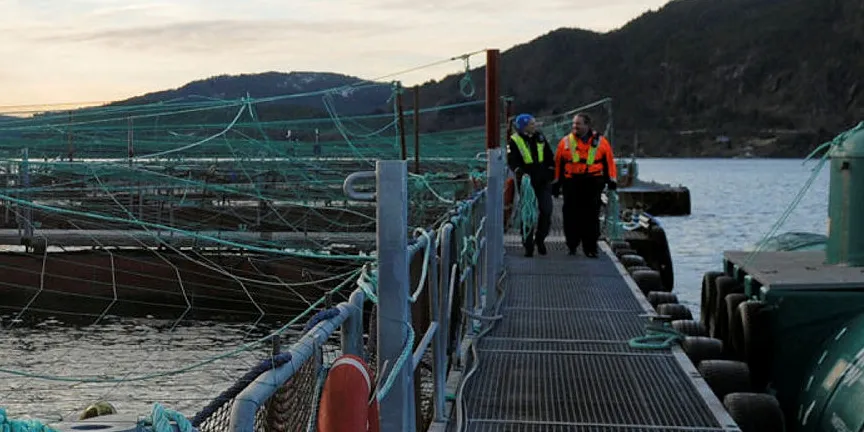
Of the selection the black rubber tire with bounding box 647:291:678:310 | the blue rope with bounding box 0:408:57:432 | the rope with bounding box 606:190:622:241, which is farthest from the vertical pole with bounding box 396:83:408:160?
the blue rope with bounding box 0:408:57:432

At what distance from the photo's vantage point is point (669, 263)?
24.5 meters

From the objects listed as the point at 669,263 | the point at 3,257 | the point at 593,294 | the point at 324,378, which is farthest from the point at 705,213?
the point at 324,378

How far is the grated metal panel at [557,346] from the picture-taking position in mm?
8469

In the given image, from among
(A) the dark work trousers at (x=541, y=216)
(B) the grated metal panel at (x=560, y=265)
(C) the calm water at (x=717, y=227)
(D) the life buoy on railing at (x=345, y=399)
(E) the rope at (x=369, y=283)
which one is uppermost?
(E) the rope at (x=369, y=283)

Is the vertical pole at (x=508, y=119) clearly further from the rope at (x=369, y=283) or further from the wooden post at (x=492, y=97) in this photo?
the rope at (x=369, y=283)

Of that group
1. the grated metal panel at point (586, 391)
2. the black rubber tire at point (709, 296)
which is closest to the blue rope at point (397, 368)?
the grated metal panel at point (586, 391)

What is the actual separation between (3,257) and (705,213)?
242 feet

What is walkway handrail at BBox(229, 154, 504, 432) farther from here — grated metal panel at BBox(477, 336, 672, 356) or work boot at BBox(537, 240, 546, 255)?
work boot at BBox(537, 240, 546, 255)

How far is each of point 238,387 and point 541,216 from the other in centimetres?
1174

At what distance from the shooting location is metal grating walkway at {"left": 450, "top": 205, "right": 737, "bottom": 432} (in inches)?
257

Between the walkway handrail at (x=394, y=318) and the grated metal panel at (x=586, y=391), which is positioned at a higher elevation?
the walkway handrail at (x=394, y=318)

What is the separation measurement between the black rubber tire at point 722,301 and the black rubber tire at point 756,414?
194 inches

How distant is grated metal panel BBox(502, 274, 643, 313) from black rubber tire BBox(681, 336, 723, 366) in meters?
1.51

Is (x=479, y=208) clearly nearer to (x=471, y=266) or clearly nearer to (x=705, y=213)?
(x=471, y=266)
